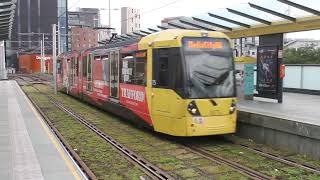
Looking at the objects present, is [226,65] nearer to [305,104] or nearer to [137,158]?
[137,158]

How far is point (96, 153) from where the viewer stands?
1103 centimetres

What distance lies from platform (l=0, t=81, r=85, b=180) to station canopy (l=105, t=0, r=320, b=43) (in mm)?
7894

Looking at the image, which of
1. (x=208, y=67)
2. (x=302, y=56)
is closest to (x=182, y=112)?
(x=208, y=67)

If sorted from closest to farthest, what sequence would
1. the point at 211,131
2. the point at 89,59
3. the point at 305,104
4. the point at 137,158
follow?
the point at 137,158, the point at 211,131, the point at 305,104, the point at 89,59

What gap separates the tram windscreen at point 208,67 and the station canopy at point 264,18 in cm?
A: 378

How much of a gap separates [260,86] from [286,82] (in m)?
5.67

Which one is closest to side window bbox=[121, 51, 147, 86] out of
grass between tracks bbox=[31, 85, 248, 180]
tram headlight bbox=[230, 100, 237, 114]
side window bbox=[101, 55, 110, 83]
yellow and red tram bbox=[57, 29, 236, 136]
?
yellow and red tram bbox=[57, 29, 236, 136]

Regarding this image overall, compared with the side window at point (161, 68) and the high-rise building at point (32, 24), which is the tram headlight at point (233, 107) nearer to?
the side window at point (161, 68)

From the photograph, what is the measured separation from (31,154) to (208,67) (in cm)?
469

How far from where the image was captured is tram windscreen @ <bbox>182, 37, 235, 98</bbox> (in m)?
12.0

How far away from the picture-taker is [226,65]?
12.5 metres

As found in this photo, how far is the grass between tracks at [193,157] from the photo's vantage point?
909 centimetres

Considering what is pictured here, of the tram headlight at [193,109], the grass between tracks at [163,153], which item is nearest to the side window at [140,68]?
the grass between tracks at [163,153]

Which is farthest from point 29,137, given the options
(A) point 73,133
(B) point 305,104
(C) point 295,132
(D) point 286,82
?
(D) point 286,82
